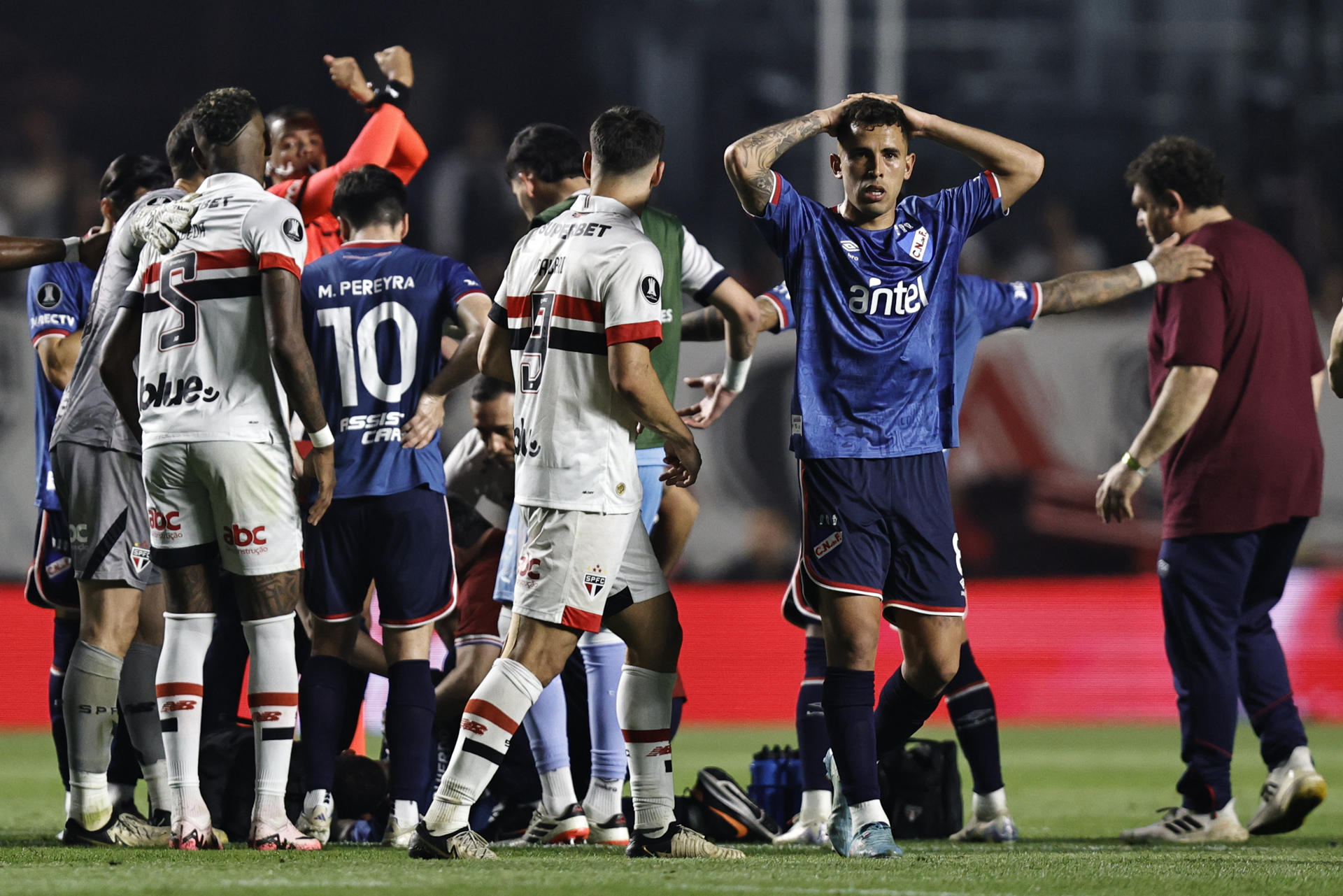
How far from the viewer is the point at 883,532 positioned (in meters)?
4.99

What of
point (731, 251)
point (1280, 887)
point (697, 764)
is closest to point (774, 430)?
point (731, 251)

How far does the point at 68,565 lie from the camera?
6.01 metres

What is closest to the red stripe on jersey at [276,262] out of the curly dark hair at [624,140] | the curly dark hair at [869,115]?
the curly dark hair at [624,140]

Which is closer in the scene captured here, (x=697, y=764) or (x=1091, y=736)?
(x=697, y=764)

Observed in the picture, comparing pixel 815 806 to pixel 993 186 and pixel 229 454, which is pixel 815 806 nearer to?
pixel 993 186

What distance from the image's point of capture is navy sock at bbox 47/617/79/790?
240 inches

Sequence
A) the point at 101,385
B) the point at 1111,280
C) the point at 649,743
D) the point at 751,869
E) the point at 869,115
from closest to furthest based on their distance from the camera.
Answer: the point at 751,869 → the point at 649,743 → the point at 869,115 → the point at 101,385 → the point at 1111,280

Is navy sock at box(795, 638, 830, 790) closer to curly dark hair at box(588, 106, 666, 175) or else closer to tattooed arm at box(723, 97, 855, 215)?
tattooed arm at box(723, 97, 855, 215)

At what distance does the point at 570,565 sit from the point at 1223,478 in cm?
289

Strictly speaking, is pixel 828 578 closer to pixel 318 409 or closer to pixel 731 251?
pixel 318 409

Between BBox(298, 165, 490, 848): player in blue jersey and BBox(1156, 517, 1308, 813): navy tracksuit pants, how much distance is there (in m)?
2.79

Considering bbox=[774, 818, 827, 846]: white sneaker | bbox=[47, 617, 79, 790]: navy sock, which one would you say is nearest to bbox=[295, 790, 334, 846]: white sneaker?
bbox=[47, 617, 79, 790]: navy sock

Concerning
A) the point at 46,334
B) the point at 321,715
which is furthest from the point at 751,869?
the point at 46,334

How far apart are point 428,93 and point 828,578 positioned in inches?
496
